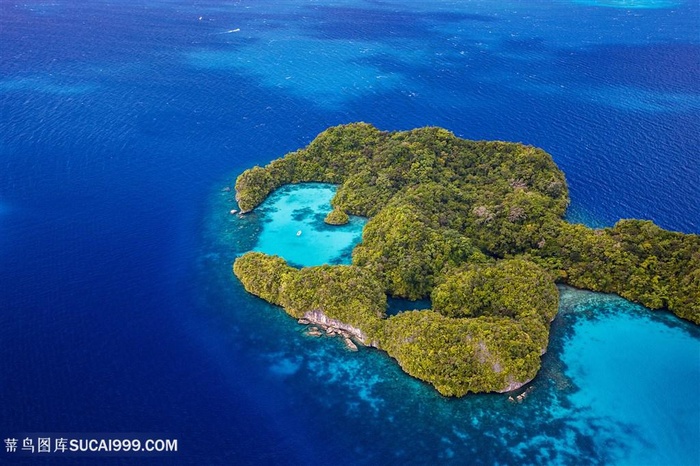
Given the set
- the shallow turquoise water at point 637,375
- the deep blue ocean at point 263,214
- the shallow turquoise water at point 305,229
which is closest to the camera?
the shallow turquoise water at point 637,375

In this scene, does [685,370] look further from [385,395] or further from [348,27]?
[348,27]

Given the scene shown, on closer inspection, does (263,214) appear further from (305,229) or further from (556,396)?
(556,396)

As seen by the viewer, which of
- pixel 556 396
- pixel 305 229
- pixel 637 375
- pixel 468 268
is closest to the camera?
pixel 556 396

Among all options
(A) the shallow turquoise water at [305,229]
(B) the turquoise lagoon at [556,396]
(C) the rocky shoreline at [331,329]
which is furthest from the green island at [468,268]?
(A) the shallow turquoise water at [305,229]

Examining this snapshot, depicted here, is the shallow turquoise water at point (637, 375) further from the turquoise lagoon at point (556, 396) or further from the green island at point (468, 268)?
the green island at point (468, 268)

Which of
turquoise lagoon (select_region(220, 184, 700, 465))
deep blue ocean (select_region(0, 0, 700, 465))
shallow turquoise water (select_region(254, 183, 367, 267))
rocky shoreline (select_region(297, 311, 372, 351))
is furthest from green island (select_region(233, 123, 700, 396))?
deep blue ocean (select_region(0, 0, 700, 465))

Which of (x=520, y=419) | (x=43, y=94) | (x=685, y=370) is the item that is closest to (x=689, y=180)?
(x=685, y=370)

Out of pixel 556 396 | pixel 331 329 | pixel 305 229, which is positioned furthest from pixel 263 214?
pixel 556 396
